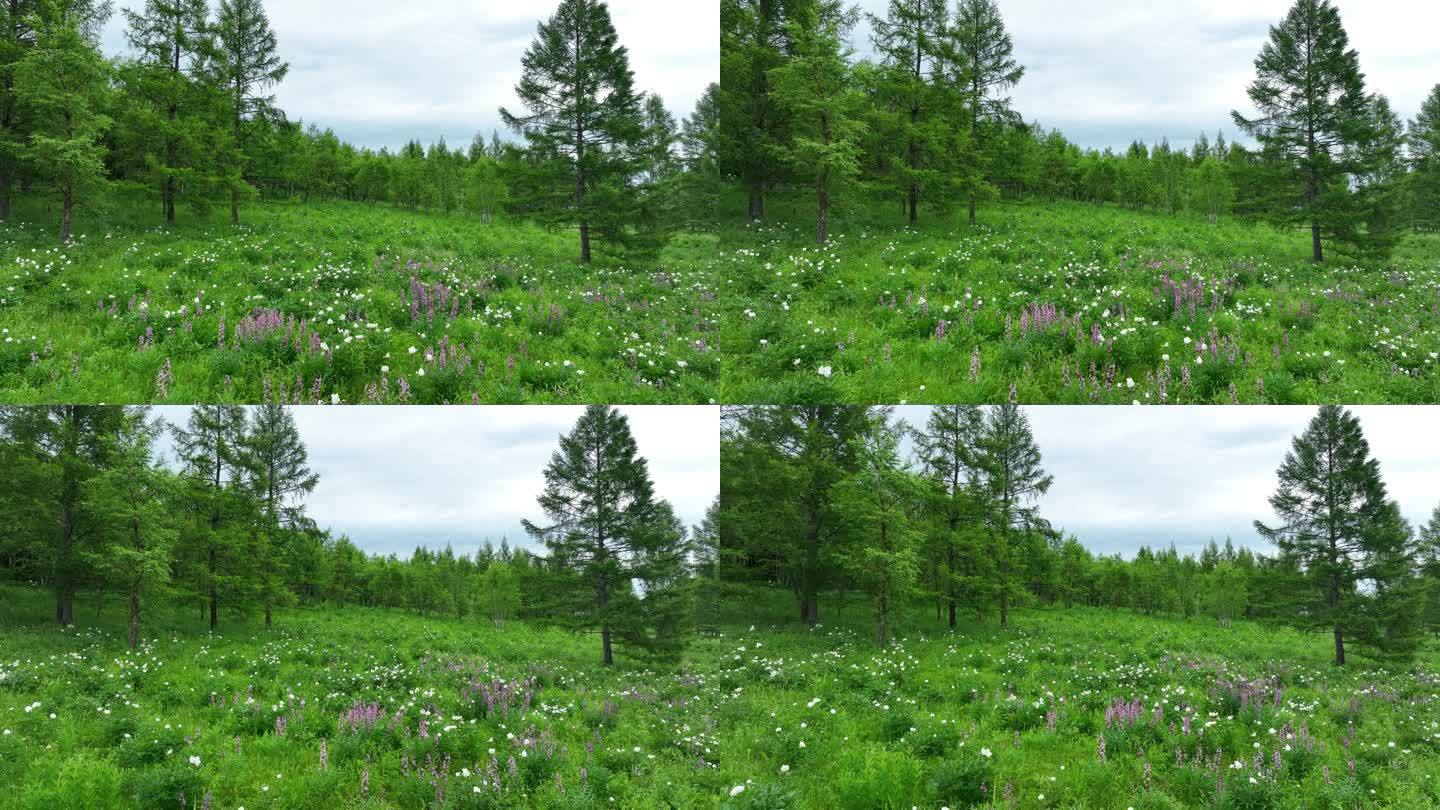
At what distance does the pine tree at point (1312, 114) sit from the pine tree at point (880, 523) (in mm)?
Answer: 15184

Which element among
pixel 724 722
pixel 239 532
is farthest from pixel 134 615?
pixel 724 722

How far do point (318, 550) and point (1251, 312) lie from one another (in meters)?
19.8

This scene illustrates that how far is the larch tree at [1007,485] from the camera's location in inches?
382

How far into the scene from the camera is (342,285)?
10625mm

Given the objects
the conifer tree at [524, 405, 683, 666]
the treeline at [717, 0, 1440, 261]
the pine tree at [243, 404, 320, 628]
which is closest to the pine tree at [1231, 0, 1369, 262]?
the treeline at [717, 0, 1440, 261]

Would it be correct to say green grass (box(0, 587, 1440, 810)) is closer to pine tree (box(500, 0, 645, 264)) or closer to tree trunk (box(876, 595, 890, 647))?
tree trunk (box(876, 595, 890, 647))

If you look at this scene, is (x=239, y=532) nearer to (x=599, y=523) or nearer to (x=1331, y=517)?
(x=599, y=523)

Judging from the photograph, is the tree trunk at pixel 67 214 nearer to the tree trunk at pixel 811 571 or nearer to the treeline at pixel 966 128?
the treeline at pixel 966 128

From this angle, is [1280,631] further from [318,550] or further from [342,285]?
[318,550]

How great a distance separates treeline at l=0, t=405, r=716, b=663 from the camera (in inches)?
335

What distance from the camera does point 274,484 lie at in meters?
11.2

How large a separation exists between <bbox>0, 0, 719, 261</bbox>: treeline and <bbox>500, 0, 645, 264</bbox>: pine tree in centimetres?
3

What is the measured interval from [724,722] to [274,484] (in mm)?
9470

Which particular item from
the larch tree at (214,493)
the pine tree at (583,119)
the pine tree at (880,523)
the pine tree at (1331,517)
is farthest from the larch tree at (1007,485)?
the larch tree at (214,493)
